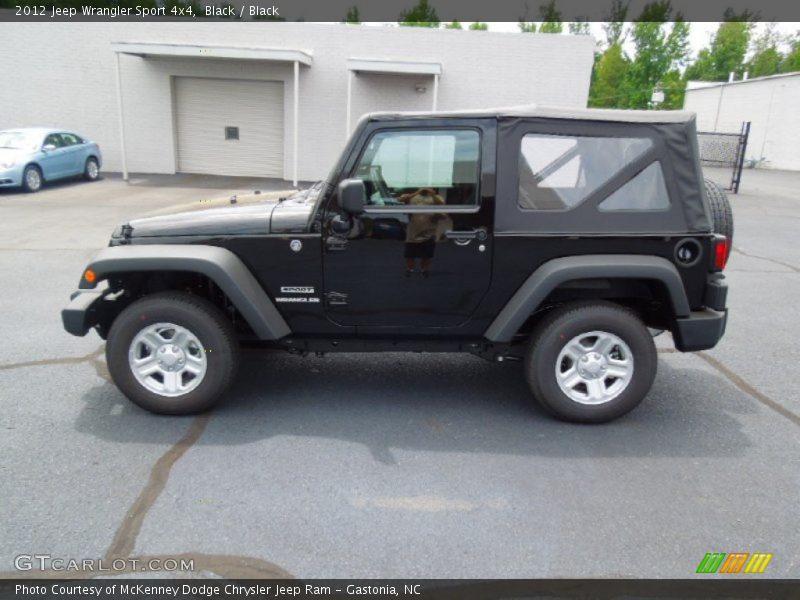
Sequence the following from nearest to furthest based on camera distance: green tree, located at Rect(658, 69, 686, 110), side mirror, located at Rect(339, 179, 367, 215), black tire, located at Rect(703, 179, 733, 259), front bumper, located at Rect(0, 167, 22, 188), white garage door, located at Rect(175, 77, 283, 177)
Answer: side mirror, located at Rect(339, 179, 367, 215) < black tire, located at Rect(703, 179, 733, 259) < front bumper, located at Rect(0, 167, 22, 188) < white garage door, located at Rect(175, 77, 283, 177) < green tree, located at Rect(658, 69, 686, 110)

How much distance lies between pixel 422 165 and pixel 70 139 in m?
15.6

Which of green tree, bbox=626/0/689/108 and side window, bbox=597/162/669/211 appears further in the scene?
green tree, bbox=626/0/689/108

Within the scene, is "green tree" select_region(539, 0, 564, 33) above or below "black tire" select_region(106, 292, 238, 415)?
above

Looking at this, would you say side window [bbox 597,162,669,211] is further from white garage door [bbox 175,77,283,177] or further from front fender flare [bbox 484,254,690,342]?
white garage door [bbox 175,77,283,177]

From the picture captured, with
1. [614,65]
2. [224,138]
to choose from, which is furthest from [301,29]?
[614,65]

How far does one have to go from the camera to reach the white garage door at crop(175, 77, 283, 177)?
59.0ft

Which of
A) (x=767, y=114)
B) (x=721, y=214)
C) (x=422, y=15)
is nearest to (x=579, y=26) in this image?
(x=422, y=15)

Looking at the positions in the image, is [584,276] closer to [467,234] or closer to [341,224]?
[467,234]

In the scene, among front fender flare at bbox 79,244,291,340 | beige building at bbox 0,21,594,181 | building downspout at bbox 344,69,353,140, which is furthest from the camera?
beige building at bbox 0,21,594,181

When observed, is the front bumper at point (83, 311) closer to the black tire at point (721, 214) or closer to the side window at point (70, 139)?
the black tire at point (721, 214)

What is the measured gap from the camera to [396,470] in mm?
3363

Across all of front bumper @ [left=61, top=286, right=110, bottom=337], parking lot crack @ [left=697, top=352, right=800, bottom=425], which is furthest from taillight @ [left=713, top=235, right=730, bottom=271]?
front bumper @ [left=61, top=286, right=110, bottom=337]

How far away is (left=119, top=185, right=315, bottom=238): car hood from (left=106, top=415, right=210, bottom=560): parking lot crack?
1243mm

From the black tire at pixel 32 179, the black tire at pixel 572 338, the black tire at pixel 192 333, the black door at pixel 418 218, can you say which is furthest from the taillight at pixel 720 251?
the black tire at pixel 32 179
